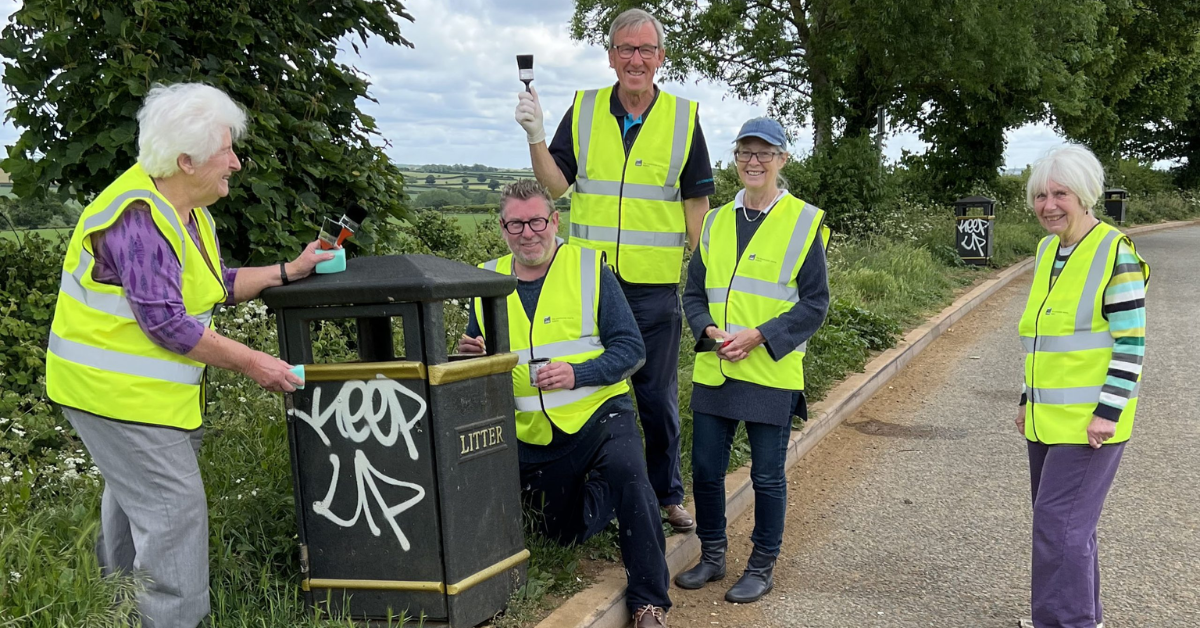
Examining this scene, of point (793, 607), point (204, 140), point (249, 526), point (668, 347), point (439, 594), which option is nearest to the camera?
point (204, 140)

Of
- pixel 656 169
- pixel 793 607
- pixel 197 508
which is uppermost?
pixel 656 169

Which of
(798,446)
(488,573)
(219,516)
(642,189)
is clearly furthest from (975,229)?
(219,516)

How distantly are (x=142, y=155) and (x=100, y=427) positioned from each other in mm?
812

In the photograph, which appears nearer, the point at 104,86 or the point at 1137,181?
the point at 104,86

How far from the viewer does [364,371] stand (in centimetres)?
324

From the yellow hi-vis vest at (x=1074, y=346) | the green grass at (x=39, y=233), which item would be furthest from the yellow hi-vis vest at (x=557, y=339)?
the green grass at (x=39, y=233)

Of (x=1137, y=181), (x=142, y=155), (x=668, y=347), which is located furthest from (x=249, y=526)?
(x=1137, y=181)

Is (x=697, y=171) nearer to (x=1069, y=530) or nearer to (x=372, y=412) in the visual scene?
(x=372, y=412)

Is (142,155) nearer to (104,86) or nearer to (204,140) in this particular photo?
(204,140)

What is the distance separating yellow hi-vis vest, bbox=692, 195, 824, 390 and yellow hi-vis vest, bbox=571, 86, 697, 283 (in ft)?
1.04

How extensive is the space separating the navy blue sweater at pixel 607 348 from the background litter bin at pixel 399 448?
0.45m

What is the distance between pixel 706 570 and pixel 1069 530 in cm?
155

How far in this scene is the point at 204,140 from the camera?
2.87 m

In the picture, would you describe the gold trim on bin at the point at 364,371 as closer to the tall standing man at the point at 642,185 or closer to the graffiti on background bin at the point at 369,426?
the graffiti on background bin at the point at 369,426
